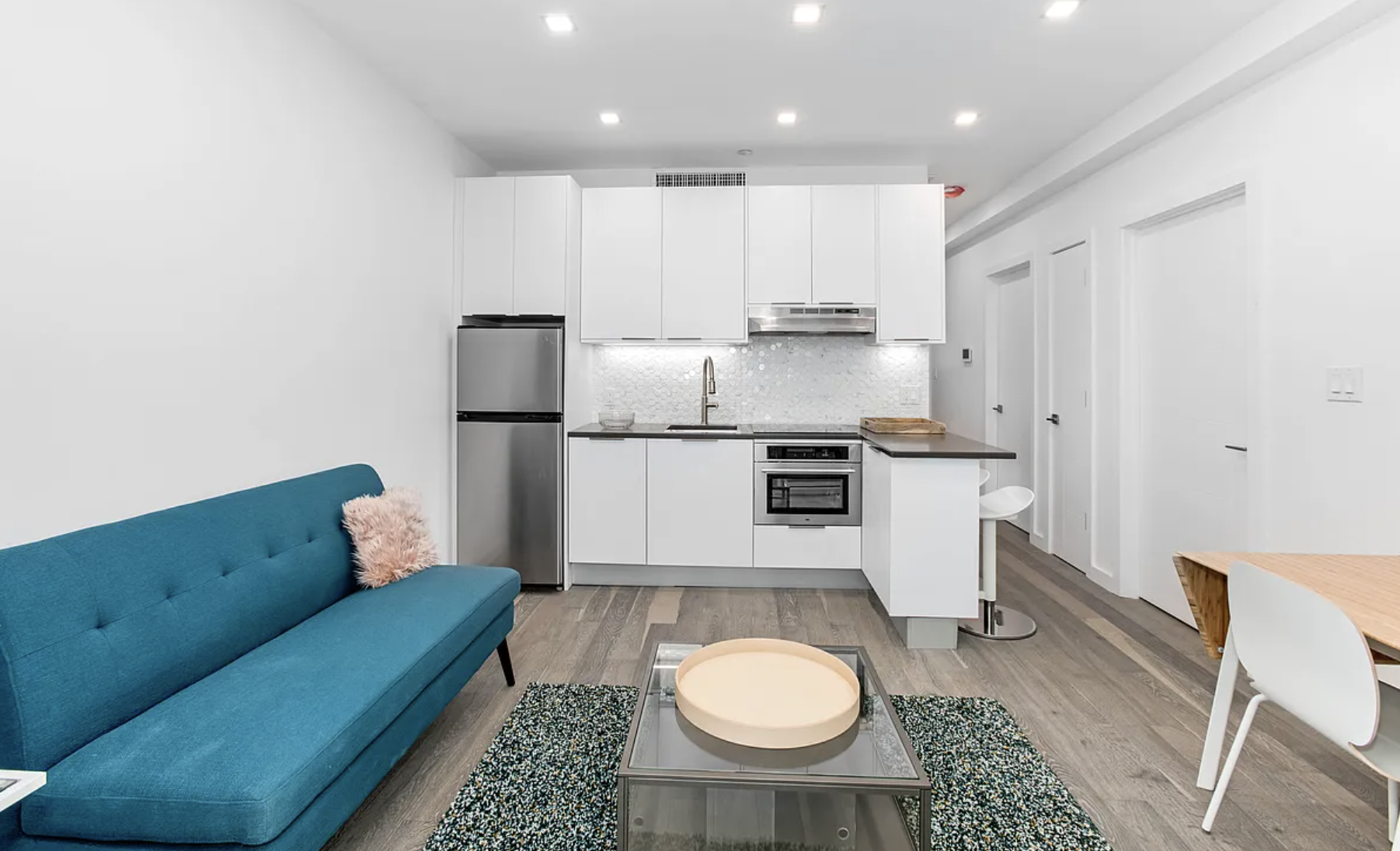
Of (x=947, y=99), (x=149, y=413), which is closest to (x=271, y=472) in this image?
(x=149, y=413)

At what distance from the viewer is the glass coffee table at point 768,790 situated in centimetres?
133

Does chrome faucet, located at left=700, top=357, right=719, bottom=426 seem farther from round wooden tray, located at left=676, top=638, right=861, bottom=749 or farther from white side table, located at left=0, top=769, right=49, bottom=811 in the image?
white side table, located at left=0, top=769, right=49, bottom=811

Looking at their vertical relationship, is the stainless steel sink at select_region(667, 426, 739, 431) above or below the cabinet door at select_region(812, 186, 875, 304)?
below

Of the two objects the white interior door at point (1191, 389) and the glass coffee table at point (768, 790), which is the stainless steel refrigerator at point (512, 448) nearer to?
the glass coffee table at point (768, 790)

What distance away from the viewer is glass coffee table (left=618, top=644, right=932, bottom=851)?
1.33 metres

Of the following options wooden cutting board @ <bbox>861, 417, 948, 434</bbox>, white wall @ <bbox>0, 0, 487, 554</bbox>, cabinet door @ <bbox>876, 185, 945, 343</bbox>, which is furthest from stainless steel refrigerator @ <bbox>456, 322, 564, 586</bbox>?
cabinet door @ <bbox>876, 185, 945, 343</bbox>

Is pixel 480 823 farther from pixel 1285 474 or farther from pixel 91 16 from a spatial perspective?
pixel 1285 474

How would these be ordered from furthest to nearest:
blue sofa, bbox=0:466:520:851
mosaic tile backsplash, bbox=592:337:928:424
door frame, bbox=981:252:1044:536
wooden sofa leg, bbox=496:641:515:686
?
door frame, bbox=981:252:1044:536, mosaic tile backsplash, bbox=592:337:928:424, wooden sofa leg, bbox=496:641:515:686, blue sofa, bbox=0:466:520:851

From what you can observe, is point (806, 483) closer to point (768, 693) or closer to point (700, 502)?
point (700, 502)

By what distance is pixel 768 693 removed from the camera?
1661 mm

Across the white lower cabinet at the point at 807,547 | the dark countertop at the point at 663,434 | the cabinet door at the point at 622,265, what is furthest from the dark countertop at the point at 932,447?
the cabinet door at the point at 622,265

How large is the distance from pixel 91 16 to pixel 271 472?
147 centimetres

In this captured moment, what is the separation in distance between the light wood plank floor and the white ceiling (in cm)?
276

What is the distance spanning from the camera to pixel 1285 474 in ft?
8.85
